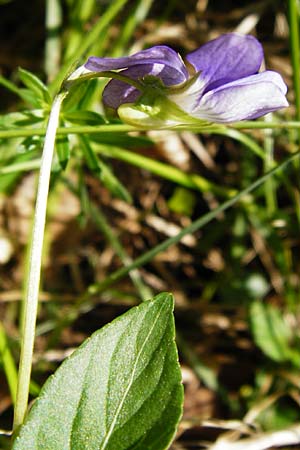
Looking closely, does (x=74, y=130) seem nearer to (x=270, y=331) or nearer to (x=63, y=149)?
(x=63, y=149)

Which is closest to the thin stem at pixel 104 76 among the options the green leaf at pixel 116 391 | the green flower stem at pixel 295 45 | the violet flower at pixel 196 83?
the violet flower at pixel 196 83

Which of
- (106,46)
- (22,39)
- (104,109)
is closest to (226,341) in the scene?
(104,109)

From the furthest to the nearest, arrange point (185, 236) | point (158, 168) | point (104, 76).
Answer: point (185, 236), point (158, 168), point (104, 76)

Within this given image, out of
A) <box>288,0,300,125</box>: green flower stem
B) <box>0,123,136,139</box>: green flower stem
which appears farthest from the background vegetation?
<box>0,123,136,139</box>: green flower stem

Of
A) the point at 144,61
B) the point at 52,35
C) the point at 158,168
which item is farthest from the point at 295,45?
the point at 52,35

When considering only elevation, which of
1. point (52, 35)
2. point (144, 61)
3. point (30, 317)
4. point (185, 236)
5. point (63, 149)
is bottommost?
point (185, 236)

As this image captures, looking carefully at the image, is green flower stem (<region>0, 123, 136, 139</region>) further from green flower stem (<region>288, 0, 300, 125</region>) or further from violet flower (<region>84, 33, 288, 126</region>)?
green flower stem (<region>288, 0, 300, 125</region>)
